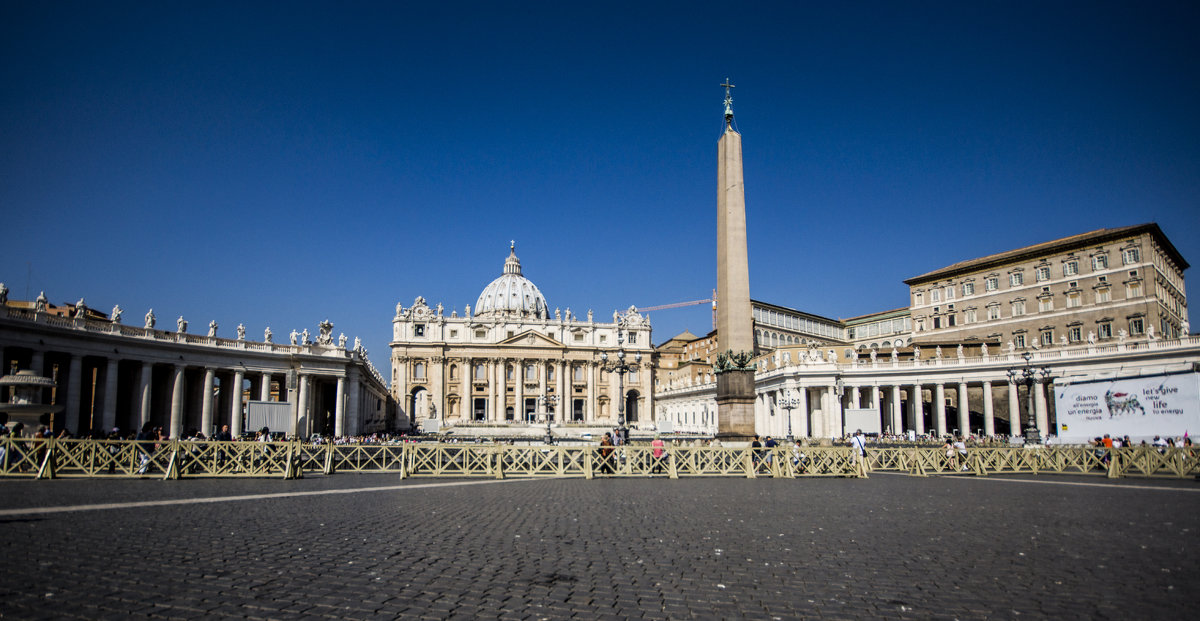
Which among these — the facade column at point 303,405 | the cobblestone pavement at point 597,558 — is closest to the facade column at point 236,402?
the facade column at point 303,405

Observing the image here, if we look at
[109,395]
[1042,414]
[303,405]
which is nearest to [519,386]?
[303,405]

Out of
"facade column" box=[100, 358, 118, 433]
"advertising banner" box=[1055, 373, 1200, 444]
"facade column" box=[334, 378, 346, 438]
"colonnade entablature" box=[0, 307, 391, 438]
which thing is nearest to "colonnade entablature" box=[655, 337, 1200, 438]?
"advertising banner" box=[1055, 373, 1200, 444]

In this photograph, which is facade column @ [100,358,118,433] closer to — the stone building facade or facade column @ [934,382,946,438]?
facade column @ [934,382,946,438]

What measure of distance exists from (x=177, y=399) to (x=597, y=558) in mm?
38683

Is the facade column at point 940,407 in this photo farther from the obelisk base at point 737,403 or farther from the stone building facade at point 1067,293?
the obelisk base at point 737,403

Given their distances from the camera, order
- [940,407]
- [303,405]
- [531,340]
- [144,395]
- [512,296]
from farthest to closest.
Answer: [512,296]
[531,340]
[940,407]
[303,405]
[144,395]

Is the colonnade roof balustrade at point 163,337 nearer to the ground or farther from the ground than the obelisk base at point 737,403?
farther from the ground

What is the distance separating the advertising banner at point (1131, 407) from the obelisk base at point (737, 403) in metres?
16.7

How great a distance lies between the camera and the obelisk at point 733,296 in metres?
22.2

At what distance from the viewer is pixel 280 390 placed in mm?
55281

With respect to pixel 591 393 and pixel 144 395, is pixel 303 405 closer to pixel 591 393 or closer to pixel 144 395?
pixel 144 395

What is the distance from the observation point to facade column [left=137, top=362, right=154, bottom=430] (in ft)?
117

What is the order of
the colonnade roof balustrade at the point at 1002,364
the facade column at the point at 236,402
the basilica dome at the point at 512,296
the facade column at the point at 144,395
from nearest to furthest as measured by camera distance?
the facade column at the point at 144,395
the colonnade roof balustrade at the point at 1002,364
the facade column at the point at 236,402
the basilica dome at the point at 512,296

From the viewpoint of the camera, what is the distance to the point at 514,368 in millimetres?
90188
